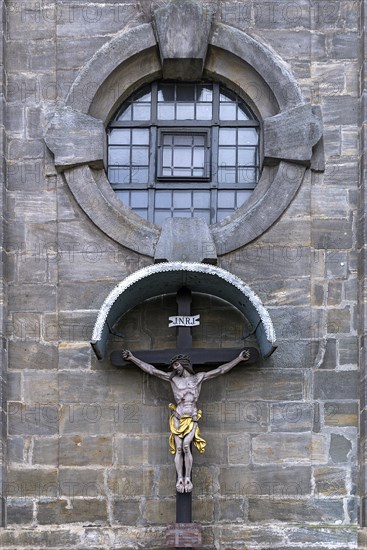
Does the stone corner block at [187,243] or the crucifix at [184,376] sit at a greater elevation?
the stone corner block at [187,243]

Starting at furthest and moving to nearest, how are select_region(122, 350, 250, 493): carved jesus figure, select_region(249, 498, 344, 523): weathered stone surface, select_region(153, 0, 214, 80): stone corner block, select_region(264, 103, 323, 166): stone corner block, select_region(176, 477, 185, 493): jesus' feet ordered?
select_region(153, 0, 214, 80): stone corner block
select_region(264, 103, 323, 166): stone corner block
select_region(249, 498, 344, 523): weathered stone surface
select_region(122, 350, 250, 493): carved jesus figure
select_region(176, 477, 185, 493): jesus' feet

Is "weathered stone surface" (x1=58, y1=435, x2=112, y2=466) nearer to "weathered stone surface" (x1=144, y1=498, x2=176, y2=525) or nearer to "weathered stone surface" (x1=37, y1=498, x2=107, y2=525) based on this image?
"weathered stone surface" (x1=37, y1=498, x2=107, y2=525)

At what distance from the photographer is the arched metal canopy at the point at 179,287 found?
1634 centimetres

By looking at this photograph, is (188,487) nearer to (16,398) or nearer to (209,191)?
(16,398)

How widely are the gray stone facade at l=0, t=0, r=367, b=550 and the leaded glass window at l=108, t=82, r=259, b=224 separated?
271 mm

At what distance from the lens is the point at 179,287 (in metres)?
17.0

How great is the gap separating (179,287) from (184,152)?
1733mm

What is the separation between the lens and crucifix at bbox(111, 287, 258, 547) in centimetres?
1619

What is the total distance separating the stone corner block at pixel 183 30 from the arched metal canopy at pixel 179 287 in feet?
8.54

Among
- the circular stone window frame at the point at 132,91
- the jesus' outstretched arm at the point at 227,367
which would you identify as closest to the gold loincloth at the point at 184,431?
the jesus' outstretched arm at the point at 227,367

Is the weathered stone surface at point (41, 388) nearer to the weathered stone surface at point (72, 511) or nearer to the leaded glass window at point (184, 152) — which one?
the weathered stone surface at point (72, 511)

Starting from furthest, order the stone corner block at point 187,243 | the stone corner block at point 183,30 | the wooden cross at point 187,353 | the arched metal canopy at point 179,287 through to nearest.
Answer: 1. the stone corner block at point 183,30
2. the stone corner block at point 187,243
3. the wooden cross at point 187,353
4. the arched metal canopy at point 179,287

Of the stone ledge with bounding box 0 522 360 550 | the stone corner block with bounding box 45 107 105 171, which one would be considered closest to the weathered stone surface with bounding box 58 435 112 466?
the stone ledge with bounding box 0 522 360 550

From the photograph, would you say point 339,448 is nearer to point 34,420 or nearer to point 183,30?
point 34,420
